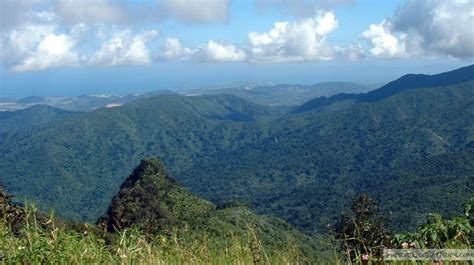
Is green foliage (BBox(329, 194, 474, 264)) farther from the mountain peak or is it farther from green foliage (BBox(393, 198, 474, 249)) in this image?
the mountain peak

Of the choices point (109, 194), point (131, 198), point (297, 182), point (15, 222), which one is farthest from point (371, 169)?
point (15, 222)

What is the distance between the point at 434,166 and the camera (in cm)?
14938

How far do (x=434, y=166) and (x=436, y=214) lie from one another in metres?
154

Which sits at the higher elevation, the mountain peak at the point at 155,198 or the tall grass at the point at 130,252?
the tall grass at the point at 130,252

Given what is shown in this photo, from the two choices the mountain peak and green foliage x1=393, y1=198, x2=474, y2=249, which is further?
the mountain peak

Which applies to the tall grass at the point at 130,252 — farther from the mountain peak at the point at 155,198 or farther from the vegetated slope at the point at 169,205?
the mountain peak at the point at 155,198

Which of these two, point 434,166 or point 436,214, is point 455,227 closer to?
point 436,214

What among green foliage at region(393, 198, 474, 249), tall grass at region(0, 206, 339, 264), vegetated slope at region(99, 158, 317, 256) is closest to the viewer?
tall grass at region(0, 206, 339, 264)

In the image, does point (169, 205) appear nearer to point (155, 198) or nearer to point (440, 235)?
point (155, 198)

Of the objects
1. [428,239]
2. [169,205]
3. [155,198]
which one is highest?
[428,239]

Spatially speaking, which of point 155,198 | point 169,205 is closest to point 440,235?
point 155,198

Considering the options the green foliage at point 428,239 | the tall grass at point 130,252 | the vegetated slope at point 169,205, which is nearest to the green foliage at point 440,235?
the green foliage at point 428,239

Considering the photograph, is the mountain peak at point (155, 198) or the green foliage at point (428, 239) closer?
the green foliage at point (428, 239)

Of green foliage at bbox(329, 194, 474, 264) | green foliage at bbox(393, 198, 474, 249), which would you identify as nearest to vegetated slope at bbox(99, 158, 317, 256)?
green foliage at bbox(329, 194, 474, 264)
